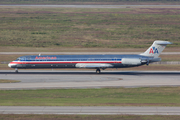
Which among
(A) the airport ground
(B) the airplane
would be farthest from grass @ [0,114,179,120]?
(B) the airplane

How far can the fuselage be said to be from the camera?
163 feet

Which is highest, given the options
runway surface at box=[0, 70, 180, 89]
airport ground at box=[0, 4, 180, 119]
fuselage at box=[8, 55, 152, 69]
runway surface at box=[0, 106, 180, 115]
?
airport ground at box=[0, 4, 180, 119]

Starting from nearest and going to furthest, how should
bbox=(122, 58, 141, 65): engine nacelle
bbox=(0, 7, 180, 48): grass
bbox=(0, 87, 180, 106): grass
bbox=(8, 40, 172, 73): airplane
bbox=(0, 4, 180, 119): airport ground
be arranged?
bbox=(0, 87, 180, 106): grass, bbox=(122, 58, 141, 65): engine nacelle, bbox=(8, 40, 172, 73): airplane, bbox=(0, 4, 180, 119): airport ground, bbox=(0, 7, 180, 48): grass

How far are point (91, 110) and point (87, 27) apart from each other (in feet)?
265

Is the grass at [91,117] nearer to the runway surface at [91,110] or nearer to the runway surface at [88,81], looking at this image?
the runway surface at [91,110]

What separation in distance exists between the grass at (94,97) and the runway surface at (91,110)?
1769 millimetres

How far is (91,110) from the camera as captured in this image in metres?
24.5

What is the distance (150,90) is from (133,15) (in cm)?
8833

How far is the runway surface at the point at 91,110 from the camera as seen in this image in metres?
23.6

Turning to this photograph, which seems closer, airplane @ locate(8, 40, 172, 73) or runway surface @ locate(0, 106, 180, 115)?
runway surface @ locate(0, 106, 180, 115)

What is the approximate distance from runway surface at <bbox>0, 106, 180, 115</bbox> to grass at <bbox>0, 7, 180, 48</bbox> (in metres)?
59.0

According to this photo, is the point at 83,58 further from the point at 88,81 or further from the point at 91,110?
the point at 91,110

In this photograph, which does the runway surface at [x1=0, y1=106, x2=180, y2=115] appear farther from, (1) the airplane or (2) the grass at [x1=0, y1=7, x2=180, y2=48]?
(2) the grass at [x1=0, y1=7, x2=180, y2=48]

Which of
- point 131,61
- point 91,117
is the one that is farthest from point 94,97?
point 131,61
